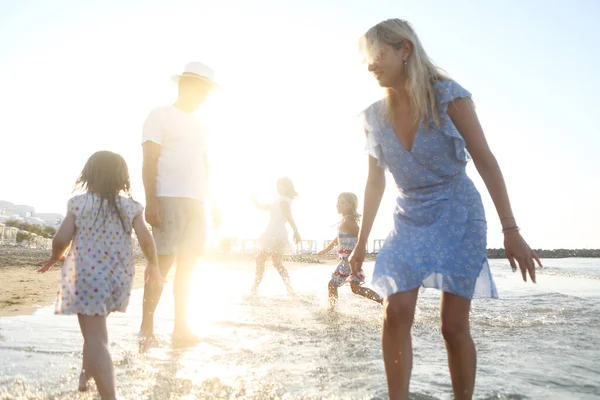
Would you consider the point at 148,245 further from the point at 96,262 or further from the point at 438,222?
the point at 438,222

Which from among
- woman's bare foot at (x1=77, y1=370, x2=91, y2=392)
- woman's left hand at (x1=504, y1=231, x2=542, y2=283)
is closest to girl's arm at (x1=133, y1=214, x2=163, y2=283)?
woman's bare foot at (x1=77, y1=370, x2=91, y2=392)

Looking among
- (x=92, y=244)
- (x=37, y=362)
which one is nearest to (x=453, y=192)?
(x=92, y=244)

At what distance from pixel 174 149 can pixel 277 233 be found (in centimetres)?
484

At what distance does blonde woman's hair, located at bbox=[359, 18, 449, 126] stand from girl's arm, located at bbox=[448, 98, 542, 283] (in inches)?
4.1

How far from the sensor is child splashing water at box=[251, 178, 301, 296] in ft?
29.8

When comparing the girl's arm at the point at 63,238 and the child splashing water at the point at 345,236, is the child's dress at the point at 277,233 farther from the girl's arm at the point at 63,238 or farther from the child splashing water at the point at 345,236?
the girl's arm at the point at 63,238

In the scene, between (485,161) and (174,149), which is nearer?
(485,161)

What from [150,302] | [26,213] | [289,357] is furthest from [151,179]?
[26,213]

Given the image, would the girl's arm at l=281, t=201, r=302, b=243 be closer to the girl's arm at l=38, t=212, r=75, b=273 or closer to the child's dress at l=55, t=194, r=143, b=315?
the child's dress at l=55, t=194, r=143, b=315

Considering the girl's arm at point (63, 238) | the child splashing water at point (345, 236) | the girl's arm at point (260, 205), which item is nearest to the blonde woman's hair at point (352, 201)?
the child splashing water at point (345, 236)

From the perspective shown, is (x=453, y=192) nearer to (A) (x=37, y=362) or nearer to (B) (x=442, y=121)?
(B) (x=442, y=121)

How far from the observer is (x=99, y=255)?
2.90 m

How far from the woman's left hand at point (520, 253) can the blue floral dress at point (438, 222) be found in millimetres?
144

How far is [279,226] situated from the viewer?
914 centimetres
